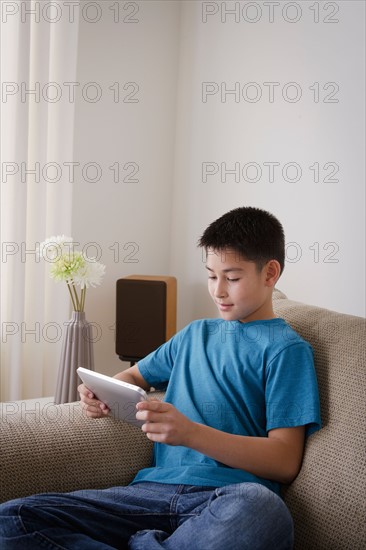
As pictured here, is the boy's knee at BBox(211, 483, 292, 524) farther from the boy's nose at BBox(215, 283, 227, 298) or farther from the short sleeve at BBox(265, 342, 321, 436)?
the boy's nose at BBox(215, 283, 227, 298)

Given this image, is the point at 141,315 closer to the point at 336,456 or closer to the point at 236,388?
the point at 236,388

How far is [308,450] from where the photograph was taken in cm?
166

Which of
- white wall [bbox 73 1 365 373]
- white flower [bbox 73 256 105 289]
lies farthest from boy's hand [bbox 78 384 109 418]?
white wall [bbox 73 1 365 373]

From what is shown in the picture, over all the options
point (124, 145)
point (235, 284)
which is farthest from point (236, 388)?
point (124, 145)

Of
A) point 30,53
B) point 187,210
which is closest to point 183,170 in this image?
point 187,210

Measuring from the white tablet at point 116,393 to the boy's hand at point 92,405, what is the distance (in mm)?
12

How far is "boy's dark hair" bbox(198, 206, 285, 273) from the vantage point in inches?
71.4

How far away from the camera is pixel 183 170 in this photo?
3.67 metres

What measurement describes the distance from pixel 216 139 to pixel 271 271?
5.47 ft

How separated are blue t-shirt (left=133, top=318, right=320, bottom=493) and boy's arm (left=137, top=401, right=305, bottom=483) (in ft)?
0.09

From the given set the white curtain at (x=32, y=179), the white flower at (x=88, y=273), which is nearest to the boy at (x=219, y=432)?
the white flower at (x=88, y=273)

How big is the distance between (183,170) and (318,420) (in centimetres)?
220

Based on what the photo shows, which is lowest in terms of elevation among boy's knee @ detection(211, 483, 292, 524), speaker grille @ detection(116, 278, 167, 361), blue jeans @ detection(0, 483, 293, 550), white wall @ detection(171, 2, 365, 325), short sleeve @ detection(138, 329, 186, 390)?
blue jeans @ detection(0, 483, 293, 550)

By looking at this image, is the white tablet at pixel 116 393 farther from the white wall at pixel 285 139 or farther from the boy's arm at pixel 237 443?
the white wall at pixel 285 139
